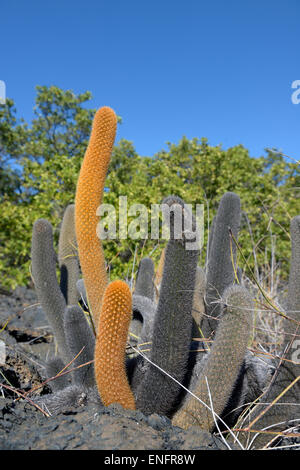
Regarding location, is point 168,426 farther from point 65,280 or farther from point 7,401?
point 65,280

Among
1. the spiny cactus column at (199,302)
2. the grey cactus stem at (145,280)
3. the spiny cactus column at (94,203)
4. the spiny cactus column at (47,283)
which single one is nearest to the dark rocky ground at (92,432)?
the spiny cactus column at (94,203)

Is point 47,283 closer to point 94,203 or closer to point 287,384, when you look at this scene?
point 94,203

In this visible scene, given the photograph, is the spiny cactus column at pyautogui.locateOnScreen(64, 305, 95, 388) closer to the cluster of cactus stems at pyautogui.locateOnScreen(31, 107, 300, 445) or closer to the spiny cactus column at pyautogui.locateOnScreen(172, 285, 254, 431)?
the cluster of cactus stems at pyautogui.locateOnScreen(31, 107, 300, 445)

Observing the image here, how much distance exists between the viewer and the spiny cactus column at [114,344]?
117 cm

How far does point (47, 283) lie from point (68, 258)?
0.52 metres

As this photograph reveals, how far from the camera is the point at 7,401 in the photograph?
1.15 meters

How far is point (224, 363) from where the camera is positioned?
3.95ft

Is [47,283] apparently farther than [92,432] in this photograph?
Yes

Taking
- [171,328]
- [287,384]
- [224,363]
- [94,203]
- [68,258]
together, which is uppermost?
[94,203]

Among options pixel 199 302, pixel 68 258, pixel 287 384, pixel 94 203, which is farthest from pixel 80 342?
pixel 68 258

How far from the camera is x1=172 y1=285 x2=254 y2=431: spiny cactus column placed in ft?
3.96

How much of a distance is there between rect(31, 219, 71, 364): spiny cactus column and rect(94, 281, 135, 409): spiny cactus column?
0.87 meters

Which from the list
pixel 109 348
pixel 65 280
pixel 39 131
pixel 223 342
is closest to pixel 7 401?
pixel 109 348
